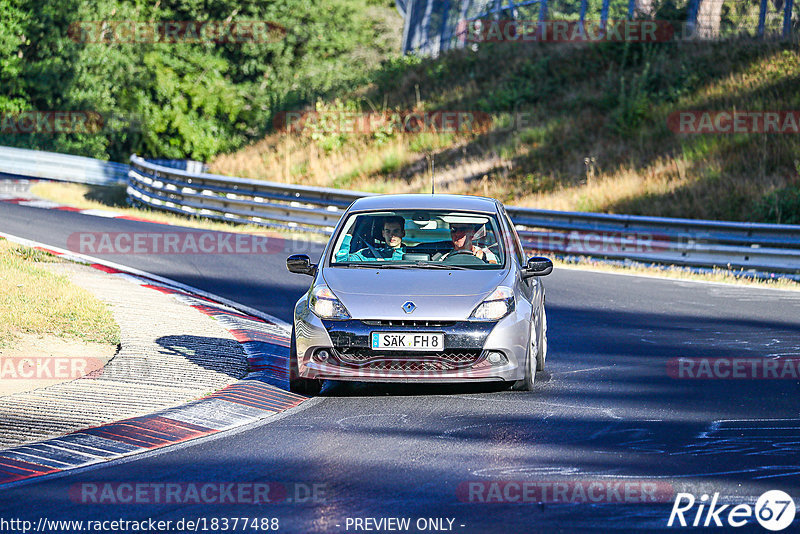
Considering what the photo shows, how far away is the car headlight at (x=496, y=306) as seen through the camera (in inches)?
347

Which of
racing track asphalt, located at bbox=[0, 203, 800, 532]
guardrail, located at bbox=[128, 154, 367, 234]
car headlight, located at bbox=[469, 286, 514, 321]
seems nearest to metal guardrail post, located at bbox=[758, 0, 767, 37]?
guardrail, located at bbox=[128, 154, 367, 234]

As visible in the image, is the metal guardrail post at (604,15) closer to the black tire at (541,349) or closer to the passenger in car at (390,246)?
the black tire at (541,349)

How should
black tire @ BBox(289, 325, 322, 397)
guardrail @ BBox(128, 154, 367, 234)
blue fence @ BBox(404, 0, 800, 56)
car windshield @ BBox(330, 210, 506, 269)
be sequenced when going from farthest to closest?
blue fence @ BBox(404, 0, 800, 56), guardrail @ BBox(128, 154, 367, 234), car windshield @ BBox(330, 210, 506, 269), black tire @ BBox(289, 325, 322, 397)

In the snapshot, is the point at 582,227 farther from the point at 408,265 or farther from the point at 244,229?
the point at 408,265

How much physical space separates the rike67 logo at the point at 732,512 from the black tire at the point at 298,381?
12.0ft

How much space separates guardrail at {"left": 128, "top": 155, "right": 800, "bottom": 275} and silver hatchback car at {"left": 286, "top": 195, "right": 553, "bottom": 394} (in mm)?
9526

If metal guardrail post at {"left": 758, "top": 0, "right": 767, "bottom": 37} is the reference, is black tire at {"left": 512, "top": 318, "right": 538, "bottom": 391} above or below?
below

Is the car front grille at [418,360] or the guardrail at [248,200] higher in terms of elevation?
the guardrail at [248,200]

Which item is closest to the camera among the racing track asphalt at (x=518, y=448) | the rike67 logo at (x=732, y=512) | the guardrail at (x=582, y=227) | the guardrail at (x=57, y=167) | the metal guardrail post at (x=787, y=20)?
the rike67 logo at (x=732, y=512)

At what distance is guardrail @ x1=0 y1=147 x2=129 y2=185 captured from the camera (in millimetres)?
39438

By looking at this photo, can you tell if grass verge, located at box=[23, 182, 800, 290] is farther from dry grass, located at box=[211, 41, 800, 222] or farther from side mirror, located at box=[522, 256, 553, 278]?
side mirror, located at box=[522, 256, 553, 278]

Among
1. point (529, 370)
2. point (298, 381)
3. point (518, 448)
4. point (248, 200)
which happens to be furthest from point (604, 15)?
point (518, 448)

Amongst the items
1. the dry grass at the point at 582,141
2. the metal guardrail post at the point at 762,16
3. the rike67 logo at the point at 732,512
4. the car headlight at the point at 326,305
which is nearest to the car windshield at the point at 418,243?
the car headlight at the point at 326,305

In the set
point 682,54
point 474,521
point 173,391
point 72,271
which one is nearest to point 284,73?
point 682,54
